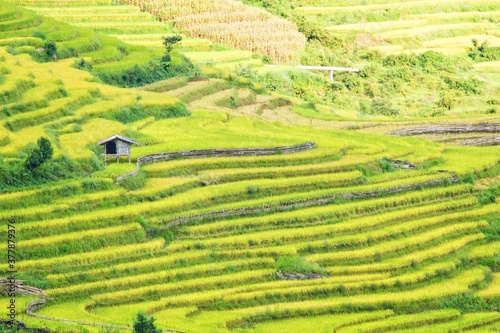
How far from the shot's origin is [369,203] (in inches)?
1636

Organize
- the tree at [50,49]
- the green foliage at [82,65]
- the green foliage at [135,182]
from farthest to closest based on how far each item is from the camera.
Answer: the tree at [50,49] → the green foliage at [82,65] → the green foliage at [135,182]

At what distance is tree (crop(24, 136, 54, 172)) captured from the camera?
3684 centimetres

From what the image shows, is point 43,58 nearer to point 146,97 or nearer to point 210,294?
point 146,97

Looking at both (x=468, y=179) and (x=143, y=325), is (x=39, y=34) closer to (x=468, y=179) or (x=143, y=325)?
(x=468, y=179)

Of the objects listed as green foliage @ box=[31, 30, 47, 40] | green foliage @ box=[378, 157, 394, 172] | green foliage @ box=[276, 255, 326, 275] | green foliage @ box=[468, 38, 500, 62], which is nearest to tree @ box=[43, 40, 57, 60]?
green foliage @ box=[31, 30, 47, 40]

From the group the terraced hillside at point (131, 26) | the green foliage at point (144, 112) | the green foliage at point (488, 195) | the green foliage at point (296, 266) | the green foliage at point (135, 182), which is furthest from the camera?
the terraced hillside at point (131, 26)

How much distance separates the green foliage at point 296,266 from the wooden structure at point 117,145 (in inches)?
267

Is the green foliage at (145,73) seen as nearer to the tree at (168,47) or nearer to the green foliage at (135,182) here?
the tree at (168,47)

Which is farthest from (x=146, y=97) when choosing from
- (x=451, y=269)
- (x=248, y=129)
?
(x=451, y=269)

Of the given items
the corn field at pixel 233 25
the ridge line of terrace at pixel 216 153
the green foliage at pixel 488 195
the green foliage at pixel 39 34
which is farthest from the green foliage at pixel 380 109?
the ridge line of terrace at pixel 216 153

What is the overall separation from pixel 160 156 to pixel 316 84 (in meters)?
26.0

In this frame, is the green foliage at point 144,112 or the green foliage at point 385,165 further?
the green foliage at point 144,112

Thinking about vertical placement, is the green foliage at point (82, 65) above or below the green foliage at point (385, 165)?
above

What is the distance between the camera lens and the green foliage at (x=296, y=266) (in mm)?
36156
